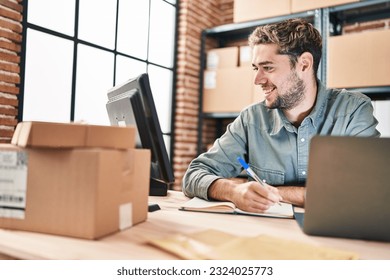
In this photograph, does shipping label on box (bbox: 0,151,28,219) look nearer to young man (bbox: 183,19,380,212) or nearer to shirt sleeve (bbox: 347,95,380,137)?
young man (bbox: 183,19,380,212)

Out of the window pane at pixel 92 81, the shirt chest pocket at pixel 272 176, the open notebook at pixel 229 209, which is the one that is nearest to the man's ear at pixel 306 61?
the shirt chest pocket at pixel 272 176

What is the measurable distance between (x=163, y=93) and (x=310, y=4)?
150cm

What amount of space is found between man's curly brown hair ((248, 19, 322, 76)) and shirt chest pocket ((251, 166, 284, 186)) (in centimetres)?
Answer: 49

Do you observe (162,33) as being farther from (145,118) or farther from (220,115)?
(145,118)

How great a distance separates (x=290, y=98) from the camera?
1560 mm

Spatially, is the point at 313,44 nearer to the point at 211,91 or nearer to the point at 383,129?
the point at 383,129

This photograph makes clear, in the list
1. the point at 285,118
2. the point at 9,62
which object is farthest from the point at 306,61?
the point at 9,62

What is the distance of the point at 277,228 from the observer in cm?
84

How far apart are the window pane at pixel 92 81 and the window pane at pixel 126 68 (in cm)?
6

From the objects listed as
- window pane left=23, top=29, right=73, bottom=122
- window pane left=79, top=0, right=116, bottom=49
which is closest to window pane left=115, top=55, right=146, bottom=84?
window pane left=79, top=0, right=116, bottom=49

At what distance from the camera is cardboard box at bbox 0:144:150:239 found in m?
0.70

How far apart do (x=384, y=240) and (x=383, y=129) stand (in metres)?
2.01
